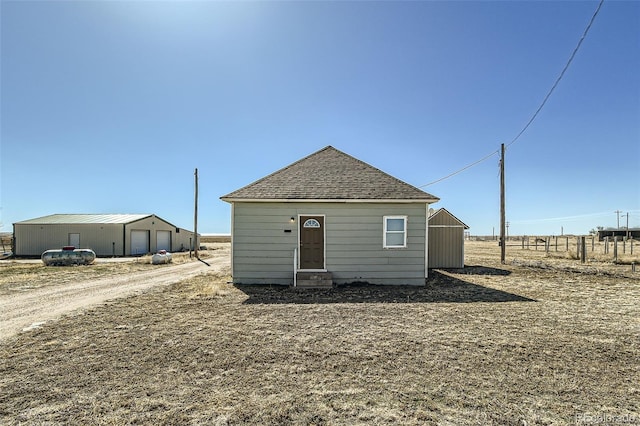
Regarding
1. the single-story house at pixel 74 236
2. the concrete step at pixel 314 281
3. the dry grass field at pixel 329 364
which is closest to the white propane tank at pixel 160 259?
the single-story house at pixel 74 236

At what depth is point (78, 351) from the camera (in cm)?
450

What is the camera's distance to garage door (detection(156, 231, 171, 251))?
1104 inches

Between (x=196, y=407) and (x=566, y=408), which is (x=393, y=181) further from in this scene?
(x=196, y=407)

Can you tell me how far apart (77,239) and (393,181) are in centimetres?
2631

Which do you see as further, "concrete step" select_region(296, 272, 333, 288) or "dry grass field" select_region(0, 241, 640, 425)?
"concrete step" select_region(296, 272, 333, 288)

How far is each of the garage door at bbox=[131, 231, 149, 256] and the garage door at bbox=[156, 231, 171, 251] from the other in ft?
4.14

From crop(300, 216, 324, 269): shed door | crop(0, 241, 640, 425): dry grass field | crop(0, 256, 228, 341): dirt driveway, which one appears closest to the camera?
crop(0, 241, 640, 425): dry grass field

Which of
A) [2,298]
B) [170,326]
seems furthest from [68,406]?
[2,298]

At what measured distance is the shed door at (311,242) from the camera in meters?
10.1

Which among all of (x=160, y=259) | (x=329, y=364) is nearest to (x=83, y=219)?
(x=160, y=259)

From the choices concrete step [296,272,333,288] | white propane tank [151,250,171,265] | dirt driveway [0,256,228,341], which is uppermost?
concrete step [296,272,333,288]

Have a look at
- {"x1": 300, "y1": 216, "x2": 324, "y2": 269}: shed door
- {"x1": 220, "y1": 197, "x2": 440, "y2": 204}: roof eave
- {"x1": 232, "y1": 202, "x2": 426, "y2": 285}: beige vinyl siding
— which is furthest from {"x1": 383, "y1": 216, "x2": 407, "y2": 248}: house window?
{"x1": 300, "y1": 216, "x2": 324, "y2": 269}: shed door

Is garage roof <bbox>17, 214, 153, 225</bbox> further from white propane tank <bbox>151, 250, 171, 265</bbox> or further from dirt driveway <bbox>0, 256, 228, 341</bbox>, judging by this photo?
dirt driveway <bbox>0, 256, 228, 341</bbox>

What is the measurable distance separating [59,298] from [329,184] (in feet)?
Result: 28.1
